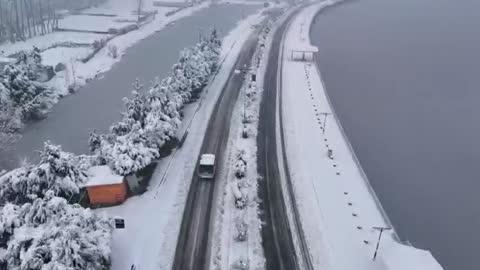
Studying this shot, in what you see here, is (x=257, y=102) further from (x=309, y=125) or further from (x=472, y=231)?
(x=472, y=231)

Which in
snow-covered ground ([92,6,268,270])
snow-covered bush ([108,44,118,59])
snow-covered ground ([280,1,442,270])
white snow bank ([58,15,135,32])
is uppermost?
white snow bank ([58,15,135,32])

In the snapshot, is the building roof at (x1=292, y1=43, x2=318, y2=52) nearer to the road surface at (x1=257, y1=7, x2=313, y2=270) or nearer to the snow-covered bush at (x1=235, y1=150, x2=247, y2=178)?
the road surface at (x1=257, y1=7, x2=313, y2=270)

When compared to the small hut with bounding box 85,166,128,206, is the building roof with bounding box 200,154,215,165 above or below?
above

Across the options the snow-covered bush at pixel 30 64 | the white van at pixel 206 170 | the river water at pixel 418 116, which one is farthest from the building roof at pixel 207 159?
the snow-covered bush at pixel 30 64

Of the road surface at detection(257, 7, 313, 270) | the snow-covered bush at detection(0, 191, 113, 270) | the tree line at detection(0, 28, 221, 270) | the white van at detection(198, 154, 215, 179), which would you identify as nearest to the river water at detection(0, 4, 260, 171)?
the tree line at detection(0, 28, 221, 270)

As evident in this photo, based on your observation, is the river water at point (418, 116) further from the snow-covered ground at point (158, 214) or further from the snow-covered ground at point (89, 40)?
the snow-covered ground at point (89, 40)

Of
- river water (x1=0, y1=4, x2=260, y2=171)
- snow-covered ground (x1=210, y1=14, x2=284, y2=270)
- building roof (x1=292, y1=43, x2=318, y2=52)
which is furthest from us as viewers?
building roof (x1=292, y1=43, x2=318, y2=52)
